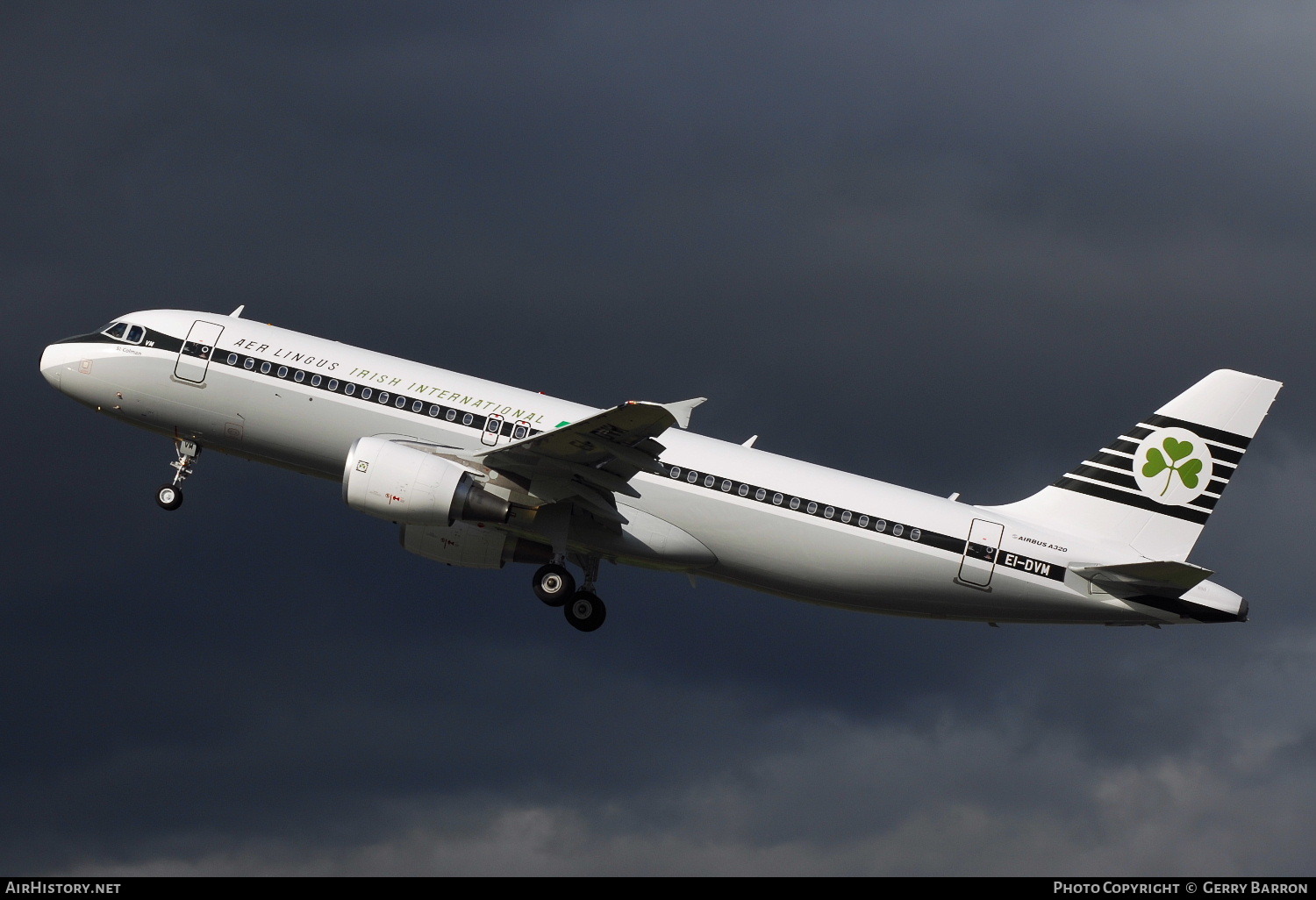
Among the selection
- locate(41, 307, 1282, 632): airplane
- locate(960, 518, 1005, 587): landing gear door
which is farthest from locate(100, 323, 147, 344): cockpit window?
locate(960, 518, 1005, 587): landing gear door

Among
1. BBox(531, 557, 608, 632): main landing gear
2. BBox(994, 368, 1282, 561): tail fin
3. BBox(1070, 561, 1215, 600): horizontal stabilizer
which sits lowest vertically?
BBox(531, 557, 608, 632): main landing gear

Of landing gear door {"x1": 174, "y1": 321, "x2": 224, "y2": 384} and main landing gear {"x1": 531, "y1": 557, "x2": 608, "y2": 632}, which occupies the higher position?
landing gear door {"x1": 174, "y1": 321, "x2": 224, "y2": 384}

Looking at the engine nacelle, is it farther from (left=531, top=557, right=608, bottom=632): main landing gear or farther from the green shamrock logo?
the green shamrock logo

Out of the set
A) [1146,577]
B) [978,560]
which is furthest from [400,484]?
[1146,577]

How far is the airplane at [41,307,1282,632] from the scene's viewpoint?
38312mm

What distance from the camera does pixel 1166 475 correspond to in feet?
135

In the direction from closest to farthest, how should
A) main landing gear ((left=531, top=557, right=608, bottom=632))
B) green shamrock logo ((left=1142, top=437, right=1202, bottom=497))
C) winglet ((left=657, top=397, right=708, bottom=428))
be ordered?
winglet ((left=657, top=397, right=708, bottom=428)) → main landing gear ((left=531, top=557, right=608, bottom=632)) → green shamrock logo ((left=1142, top=437, right=1202, bottom=497))

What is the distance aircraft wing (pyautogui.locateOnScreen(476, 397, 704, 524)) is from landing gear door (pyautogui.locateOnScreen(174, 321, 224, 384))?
8.33m

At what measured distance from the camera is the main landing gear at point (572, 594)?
40.2 metres

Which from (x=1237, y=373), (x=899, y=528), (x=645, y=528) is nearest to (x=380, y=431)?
(x=645, y=528)

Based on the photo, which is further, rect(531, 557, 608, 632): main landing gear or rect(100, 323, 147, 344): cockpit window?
rect(100, 323, 147, 344): cockpit window

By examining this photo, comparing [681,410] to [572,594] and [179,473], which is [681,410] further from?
[179,473]

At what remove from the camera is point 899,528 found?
1534 inches

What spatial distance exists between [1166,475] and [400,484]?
2085 centimetres
